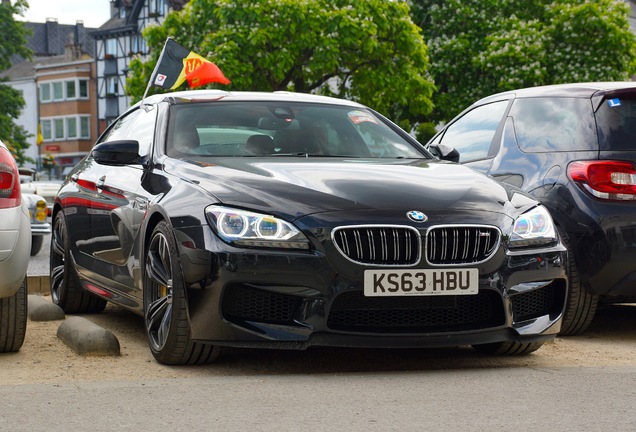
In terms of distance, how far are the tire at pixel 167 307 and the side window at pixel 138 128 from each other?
0.98m

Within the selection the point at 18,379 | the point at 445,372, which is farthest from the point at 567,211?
the point at 18,379

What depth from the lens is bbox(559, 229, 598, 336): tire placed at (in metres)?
7.52

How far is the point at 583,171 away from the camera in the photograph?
7.51m

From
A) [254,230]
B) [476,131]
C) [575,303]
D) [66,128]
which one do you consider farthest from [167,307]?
[66,128]

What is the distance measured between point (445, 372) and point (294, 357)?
2.95ft

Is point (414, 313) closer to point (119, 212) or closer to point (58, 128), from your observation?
point (119, 212)

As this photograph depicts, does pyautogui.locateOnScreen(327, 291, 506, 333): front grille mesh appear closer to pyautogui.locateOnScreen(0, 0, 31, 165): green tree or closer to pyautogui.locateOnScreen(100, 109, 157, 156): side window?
pyautogui.locateOnScreen(100, 109, 157, 156): side window

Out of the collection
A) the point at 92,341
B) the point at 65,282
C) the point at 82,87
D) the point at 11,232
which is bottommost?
the point at 82,87

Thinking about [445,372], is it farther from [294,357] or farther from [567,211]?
[567,211]

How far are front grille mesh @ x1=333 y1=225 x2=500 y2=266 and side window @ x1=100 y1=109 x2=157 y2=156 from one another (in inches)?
71.9

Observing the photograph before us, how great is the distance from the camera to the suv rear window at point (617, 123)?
24.7 feet

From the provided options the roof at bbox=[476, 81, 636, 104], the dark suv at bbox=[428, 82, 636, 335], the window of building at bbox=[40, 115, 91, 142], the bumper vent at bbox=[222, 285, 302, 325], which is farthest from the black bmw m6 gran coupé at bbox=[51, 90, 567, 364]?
the window of building at bbox=[40, 115, 91, 142]

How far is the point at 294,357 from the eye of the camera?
6.68 m

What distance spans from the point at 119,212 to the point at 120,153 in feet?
1.10
